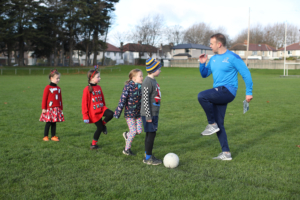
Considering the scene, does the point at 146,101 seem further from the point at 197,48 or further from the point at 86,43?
the point at 197,48

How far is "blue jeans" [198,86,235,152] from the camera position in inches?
173

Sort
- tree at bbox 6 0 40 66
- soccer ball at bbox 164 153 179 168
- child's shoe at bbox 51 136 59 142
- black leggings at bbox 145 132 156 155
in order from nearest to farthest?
soccer ball at bbox 164 153 179 168, black leggings at bbox 145 132 156 155, child's shoe at bbox 51 136 59 142, tree at bbox 6 0 40 66

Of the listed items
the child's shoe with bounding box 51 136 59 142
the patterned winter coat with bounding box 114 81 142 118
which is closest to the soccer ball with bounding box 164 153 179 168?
the patterned winter coat with bounding box 114 81 142 118

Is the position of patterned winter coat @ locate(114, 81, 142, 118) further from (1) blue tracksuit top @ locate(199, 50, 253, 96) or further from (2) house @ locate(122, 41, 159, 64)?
(2) house @ locate(122, 41, 159, 64)

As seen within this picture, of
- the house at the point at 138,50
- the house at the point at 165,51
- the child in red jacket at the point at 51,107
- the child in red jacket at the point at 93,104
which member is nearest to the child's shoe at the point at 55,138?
the child in red jacket at the point at 51,107

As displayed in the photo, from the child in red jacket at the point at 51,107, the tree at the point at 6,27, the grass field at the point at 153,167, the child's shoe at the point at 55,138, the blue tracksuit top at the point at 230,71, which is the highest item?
the tree at the point at 6,27

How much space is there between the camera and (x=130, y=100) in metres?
4.79

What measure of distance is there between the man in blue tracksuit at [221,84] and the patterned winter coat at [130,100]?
1.14 m

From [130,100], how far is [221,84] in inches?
63.7

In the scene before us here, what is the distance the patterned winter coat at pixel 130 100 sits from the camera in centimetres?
476

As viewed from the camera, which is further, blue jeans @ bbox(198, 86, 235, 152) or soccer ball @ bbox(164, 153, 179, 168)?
blue jeans @ bbox(198, 86, 235, 152)

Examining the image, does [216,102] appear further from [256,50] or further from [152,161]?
[256,50]

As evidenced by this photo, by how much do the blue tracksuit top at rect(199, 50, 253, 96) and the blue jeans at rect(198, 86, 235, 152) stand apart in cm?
11

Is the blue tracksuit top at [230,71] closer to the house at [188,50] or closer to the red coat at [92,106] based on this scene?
the red coat at [92,106]
